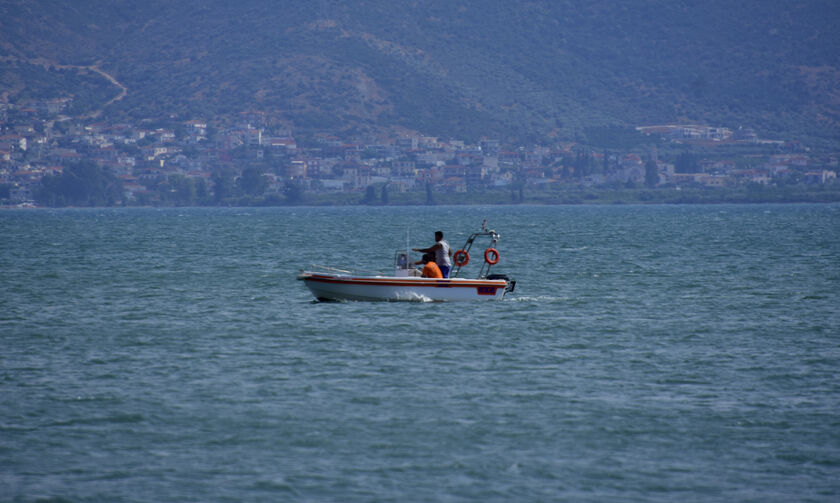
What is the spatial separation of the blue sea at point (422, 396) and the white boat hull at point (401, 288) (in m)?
0.39

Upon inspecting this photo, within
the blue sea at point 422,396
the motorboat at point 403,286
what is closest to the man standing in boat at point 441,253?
the motorboat at point 403,286

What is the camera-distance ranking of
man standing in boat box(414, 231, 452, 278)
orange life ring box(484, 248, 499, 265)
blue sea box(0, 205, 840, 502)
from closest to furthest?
1. blue sea box(0, 205, 840, 502)
2. man standing in boat box(414, 231, 452, 278)
3. orange life ring box(484, 248, 499, 265)

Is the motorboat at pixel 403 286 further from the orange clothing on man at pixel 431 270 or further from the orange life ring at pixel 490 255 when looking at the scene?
the orange life ring at pixel 490 255

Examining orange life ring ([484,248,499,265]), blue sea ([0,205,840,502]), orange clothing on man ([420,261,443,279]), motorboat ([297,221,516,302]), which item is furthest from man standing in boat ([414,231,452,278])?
orange life ring ([484,248,499,265])

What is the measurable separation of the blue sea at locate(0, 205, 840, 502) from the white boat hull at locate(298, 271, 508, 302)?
0.39 meters

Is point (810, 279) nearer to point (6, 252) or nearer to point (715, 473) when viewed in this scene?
point (715, 473)

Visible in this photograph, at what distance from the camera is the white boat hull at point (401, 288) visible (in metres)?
35.4

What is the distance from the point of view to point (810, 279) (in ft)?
158

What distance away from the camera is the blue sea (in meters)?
16.8

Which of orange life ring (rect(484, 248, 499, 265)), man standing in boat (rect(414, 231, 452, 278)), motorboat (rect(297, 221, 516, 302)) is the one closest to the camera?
man standing in boat (rect(414, 231, 452, 278))

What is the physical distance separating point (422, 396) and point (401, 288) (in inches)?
530

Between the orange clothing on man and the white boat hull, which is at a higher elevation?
the orange clothing on man

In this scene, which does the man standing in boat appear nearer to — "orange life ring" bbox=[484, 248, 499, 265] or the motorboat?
the motorboat

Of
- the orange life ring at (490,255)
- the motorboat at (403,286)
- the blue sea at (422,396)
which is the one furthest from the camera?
the orange life ring at (490,255)
